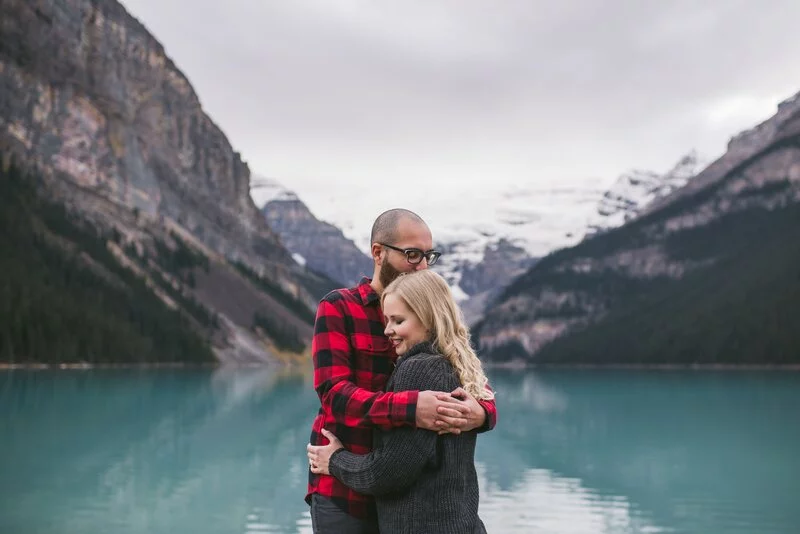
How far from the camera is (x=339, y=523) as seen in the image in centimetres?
601

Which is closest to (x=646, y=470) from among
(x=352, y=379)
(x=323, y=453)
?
(x=352, y=379)

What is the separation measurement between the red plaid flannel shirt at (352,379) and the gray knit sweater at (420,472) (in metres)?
0.14

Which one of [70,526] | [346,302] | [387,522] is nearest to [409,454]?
[387,522]

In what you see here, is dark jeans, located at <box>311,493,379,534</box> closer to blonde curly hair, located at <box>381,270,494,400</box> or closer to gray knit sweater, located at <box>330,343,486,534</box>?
gray knit sweater, located at <box>330,343,486,534</box>

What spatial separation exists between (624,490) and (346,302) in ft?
62.7

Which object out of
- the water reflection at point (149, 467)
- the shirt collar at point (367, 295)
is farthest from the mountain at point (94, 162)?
the shirt collar at point (367, 295)

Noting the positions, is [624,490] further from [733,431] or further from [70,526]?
[733,431]

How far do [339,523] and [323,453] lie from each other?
0.40m

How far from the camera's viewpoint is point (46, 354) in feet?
376

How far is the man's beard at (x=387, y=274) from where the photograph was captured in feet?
21.0

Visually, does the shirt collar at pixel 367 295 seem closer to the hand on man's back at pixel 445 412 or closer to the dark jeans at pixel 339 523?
the hand on man's back at pixel 445 412

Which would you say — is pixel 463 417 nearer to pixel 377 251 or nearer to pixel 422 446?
pixel 422 446

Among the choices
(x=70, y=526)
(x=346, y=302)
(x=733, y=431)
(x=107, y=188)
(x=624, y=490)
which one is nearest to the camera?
(x=346, y=302)

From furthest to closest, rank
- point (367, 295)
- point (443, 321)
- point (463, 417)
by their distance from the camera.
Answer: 1. point (367, 295)
2. point (443, 321)
3. point (463, 417)
